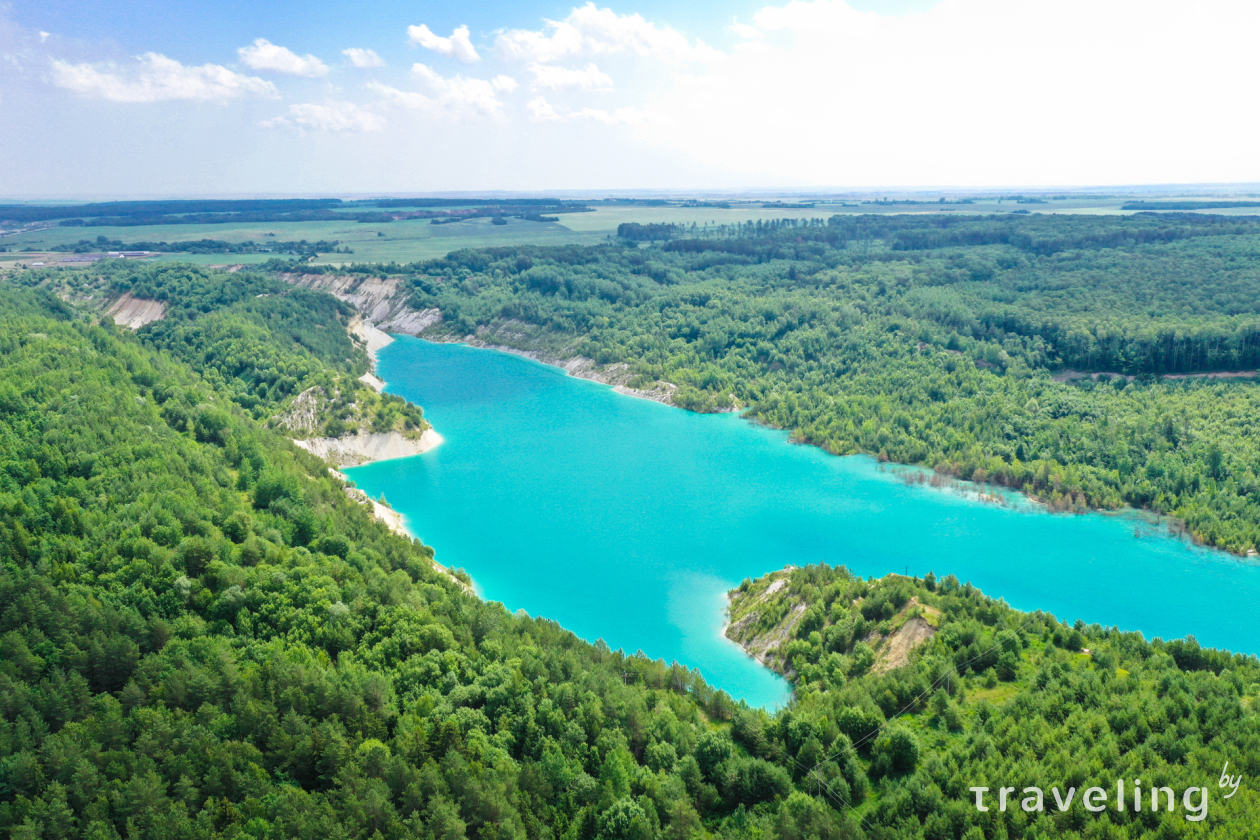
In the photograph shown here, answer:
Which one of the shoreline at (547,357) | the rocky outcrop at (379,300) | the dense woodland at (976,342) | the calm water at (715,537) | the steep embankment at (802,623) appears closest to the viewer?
the steep embankment at (802,623)

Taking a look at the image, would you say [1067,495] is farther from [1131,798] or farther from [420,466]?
[420,466]

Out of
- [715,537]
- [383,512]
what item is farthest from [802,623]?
[383,512]

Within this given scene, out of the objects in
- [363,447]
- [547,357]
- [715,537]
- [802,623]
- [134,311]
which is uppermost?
[134,311]

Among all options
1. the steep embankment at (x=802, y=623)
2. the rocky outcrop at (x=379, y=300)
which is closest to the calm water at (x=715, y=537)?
the steep embankment at (x=802, y=623)

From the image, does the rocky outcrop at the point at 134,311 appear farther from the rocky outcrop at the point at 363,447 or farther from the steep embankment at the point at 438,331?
the rocky outcrop at the point at 363,447

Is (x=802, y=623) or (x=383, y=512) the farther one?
(x=383, y=512)

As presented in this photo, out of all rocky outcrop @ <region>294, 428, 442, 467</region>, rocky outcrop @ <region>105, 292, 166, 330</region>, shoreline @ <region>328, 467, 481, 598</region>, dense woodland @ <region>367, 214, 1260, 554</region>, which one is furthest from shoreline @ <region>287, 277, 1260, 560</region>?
shoreline @ <region>328, 467, 481, 598</region>

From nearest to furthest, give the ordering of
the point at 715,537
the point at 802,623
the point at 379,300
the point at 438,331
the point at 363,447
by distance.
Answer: the point at 802,623, the point at 715,537, the point at 363,447, the point at 438,331, the point at 379,300

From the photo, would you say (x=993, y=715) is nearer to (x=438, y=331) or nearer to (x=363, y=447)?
(x=363, y=447)
